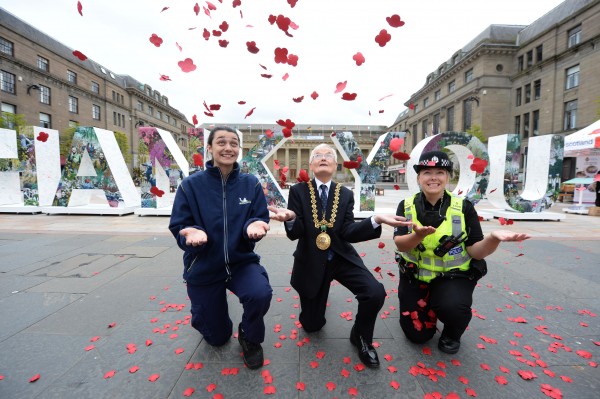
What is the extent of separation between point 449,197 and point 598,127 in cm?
1273

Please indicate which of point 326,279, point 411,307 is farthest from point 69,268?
point 411,307

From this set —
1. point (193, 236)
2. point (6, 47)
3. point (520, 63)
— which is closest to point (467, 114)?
point (520, 63)

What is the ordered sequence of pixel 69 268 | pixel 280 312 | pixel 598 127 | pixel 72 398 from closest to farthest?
pixel 72 398, pixel 280 312, pixel 69 268, pixel 598 127

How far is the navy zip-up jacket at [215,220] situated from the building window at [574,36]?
37641mm

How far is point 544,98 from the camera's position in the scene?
1190 inches

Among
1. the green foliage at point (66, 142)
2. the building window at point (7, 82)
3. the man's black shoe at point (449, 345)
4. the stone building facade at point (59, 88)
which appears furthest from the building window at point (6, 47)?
the man's black shoe at point (449, 345)

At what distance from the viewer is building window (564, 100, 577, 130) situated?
27.1 meters

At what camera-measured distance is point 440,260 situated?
260cm

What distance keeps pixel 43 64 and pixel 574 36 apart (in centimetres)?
5243

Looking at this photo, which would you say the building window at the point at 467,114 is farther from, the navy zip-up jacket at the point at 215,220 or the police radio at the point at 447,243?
the navy zip-up jacket at the point at 215,220

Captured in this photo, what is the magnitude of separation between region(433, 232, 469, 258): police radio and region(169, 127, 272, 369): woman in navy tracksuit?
1.47 meters

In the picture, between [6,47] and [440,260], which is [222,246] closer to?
[440,260]

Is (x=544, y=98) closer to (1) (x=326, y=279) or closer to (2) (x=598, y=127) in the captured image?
(2) (x=598, y=127)

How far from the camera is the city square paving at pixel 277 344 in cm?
206
